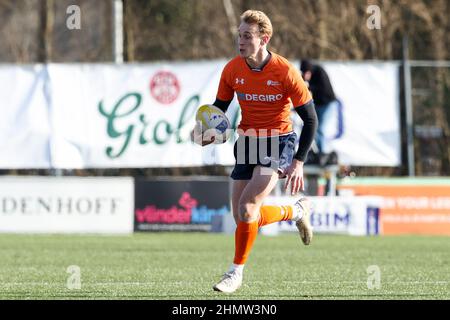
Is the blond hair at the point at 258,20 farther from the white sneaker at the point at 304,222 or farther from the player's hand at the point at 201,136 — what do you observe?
the white sneaker at the point at 304,222

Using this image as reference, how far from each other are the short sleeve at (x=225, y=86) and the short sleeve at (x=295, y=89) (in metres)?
0.51

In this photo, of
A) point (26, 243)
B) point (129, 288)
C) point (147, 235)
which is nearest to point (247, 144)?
point (129, 288)

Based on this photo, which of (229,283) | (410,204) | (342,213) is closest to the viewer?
(229,283)

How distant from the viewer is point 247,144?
9383 millimetres

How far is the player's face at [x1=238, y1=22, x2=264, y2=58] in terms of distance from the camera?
906 cm

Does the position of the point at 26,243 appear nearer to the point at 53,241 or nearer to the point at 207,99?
the point at 53,241

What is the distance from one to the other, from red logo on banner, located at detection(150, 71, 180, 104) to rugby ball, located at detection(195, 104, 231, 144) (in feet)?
34.7

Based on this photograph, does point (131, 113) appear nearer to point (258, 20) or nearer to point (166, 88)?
point (166, 88)

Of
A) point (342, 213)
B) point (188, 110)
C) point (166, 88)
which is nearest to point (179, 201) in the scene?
point (188, 110)

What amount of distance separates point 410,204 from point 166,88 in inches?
175

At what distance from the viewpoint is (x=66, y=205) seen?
1883 centimetres

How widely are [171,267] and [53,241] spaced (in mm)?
4785

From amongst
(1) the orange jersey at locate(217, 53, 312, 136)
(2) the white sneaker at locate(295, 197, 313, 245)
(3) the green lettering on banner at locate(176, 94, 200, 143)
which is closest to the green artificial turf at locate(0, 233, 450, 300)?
(2) the white sneaker at locate(295, 197, 313, 245)
